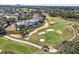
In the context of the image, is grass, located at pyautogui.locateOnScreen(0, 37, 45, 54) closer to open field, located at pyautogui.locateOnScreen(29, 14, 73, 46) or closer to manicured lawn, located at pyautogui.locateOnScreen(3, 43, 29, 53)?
manicured lawn, located at pyautogui.locateOnScreen(3, 43, 29, 53)

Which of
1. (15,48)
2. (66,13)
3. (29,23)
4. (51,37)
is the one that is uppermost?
(66,13)

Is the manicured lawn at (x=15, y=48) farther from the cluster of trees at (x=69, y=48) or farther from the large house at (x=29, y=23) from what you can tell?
the cluster of trees at (x=69, y=48)

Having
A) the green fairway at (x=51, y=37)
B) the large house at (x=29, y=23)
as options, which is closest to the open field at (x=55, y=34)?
the green fairway at (x=51, y=37)

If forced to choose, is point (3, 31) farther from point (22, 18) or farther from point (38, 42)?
point (38, 42)

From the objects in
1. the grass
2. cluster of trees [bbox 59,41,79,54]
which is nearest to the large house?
the grass

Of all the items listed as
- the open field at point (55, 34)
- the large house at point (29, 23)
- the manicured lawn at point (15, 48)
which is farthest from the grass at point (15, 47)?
the large house at point (29, 23)

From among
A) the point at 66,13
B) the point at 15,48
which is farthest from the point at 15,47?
the point at 66,13

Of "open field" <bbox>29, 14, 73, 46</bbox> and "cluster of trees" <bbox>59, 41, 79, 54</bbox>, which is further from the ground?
"open field" <bbox>29, 14, 73, 46</bbox>

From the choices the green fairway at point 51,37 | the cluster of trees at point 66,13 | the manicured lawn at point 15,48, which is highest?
the cluster of trees at point 66,13

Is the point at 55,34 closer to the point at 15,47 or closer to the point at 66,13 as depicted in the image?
the point at 66,13

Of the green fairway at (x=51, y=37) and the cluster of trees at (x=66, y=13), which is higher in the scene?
the cluster of trees at (x=66, y=13)
